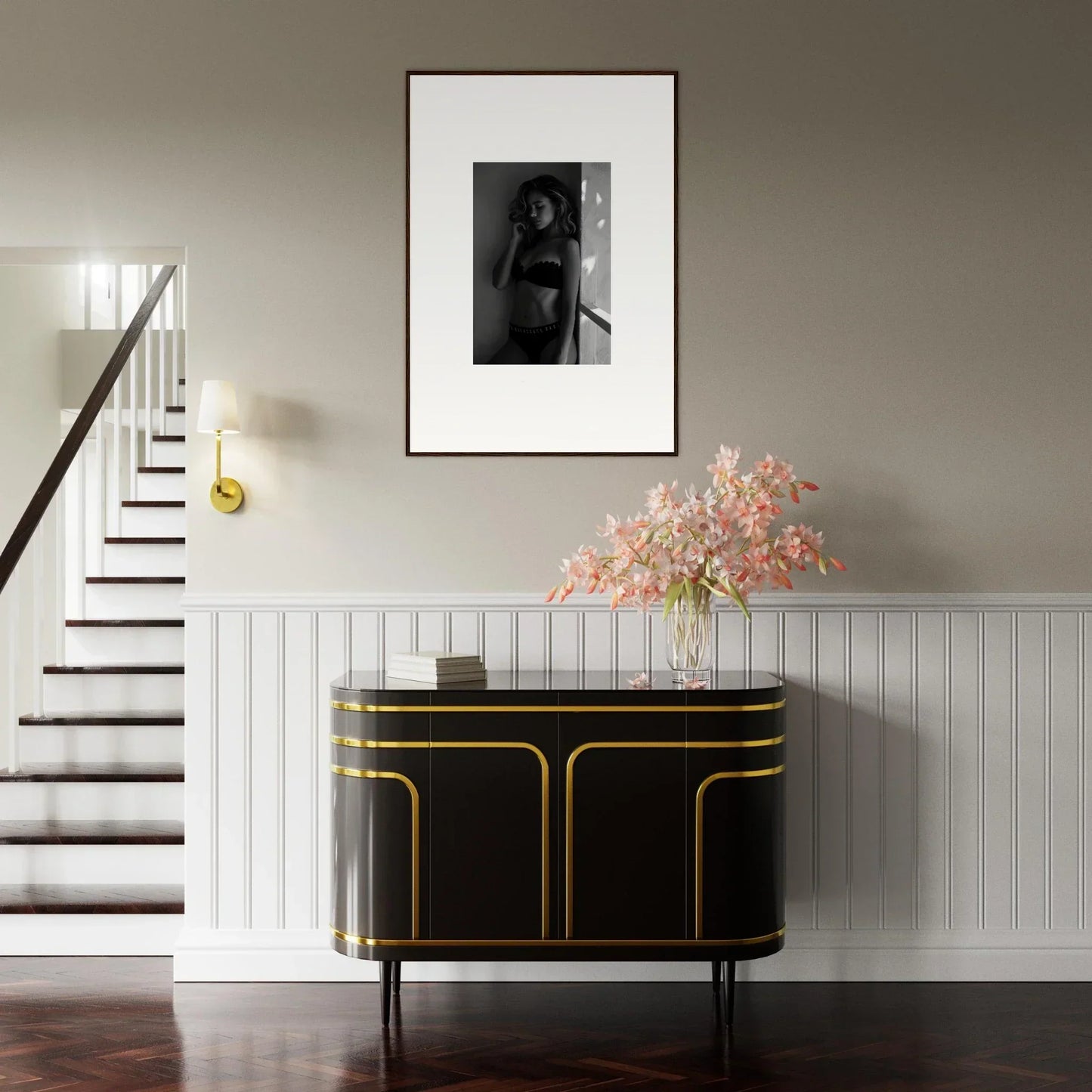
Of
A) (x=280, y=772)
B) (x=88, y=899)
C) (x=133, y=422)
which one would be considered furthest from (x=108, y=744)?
(x=133, y=422)

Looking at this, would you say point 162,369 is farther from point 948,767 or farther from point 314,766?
point 948,767

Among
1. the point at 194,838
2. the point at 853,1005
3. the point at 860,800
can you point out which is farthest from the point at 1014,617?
the point at 194,838

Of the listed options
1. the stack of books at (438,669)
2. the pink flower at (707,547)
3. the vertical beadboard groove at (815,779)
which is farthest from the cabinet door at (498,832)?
the vertical beadboard groove at (815,779)

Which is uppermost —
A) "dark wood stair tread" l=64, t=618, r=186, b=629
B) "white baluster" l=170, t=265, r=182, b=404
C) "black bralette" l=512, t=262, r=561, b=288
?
"white baluster" l=170, t=265, r=182, b=404

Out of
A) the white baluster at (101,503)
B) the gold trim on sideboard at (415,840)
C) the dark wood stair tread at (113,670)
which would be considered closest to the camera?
the gold trim on sideboard at (415,840)

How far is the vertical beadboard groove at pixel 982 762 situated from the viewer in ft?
11.1

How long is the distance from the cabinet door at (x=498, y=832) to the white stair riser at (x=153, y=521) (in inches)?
102

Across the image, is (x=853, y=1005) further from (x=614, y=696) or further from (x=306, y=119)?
(x=306, y=119)

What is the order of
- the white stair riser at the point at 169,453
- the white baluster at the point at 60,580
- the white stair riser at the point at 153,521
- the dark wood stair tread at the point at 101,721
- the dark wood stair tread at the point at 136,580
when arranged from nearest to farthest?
the dark wood stair tread at the point at 101,721
the white baluster at the point at 60,580
the dark wood stair tread at the point at 136,580
the white stair riser at the point at 153,521
the white stair riser at the point at 169,453

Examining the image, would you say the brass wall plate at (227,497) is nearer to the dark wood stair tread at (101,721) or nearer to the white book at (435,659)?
the white book at (435,659)

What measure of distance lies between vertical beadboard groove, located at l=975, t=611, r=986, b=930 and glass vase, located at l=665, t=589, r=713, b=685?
3.03 feet

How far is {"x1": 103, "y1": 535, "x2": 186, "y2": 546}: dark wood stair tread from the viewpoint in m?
4.75

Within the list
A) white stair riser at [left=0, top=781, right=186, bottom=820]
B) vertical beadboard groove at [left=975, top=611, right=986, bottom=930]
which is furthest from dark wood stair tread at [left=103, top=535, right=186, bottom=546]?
vertical beadboard groove at [left=975, top=611, right=986, bottom=930]

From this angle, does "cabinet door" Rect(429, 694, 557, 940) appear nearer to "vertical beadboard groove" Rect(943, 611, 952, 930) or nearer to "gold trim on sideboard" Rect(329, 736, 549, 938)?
"gold trim on sideboard" Rect(329, 736, 549, 938)
